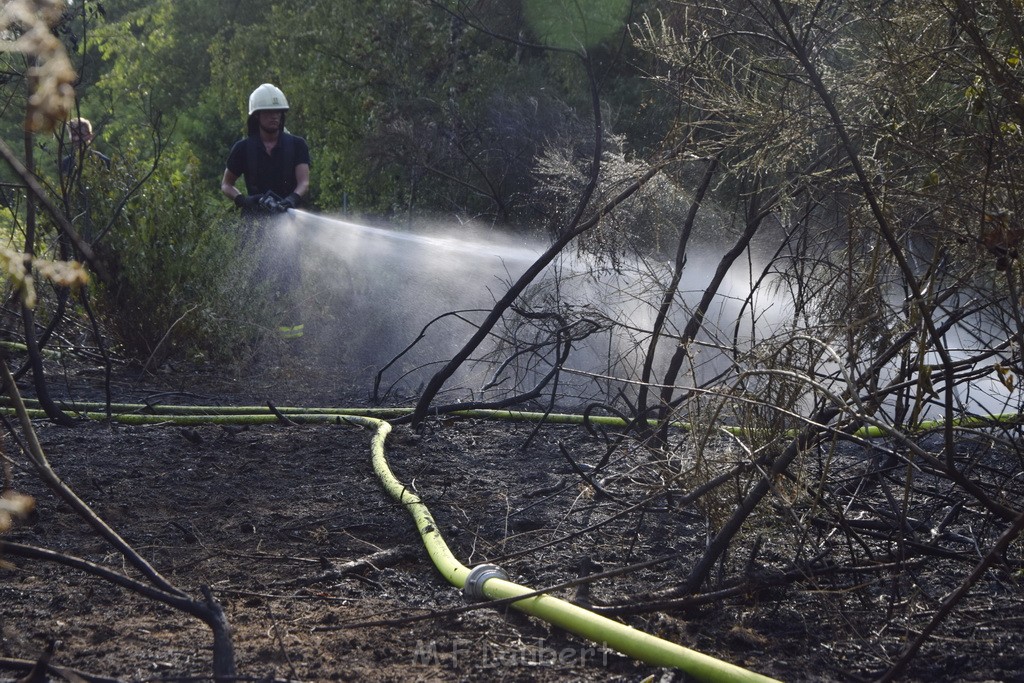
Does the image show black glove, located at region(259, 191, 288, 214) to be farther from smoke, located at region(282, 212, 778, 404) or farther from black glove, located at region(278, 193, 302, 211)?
smoke, located at region(282, 212, 778, 404)

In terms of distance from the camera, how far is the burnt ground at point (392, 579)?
2309mm

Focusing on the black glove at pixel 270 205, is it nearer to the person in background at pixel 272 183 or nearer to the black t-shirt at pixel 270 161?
the person in background at pixel 272 183

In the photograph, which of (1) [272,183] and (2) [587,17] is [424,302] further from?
(2) [587,17]

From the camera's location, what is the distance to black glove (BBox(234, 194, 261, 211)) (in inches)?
309

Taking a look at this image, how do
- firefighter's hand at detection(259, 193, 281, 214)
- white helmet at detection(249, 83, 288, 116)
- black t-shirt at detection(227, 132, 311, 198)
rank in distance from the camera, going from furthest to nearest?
black t-shirt at detection(227, 132, 311, 198) → white helmet at detection(249, 83, 288, 116) → firefighter's hand at detection(259, 193, 281, 214)

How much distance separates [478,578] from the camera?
264 cm

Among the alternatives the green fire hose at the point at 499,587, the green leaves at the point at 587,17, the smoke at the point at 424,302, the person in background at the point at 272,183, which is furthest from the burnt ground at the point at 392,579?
the green leaves at the point at 587,17

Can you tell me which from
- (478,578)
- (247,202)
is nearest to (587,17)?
(247,202)

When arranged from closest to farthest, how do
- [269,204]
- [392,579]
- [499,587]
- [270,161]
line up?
[499,587] < [392,579] < [269,204] < [270,161]

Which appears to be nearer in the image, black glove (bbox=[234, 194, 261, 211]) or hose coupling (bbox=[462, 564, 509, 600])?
hose coupling (bbox=[462, 564, 509, 600])

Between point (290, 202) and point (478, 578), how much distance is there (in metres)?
5.90

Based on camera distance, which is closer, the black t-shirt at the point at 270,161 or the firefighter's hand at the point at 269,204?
the firefighter's hand at the point at 269,204

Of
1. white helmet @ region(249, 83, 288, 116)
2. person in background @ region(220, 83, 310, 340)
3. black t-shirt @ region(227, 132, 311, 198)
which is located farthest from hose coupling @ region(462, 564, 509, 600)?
white helmet @ region(249, 83, 288, 116)

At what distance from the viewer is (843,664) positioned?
2350mm
